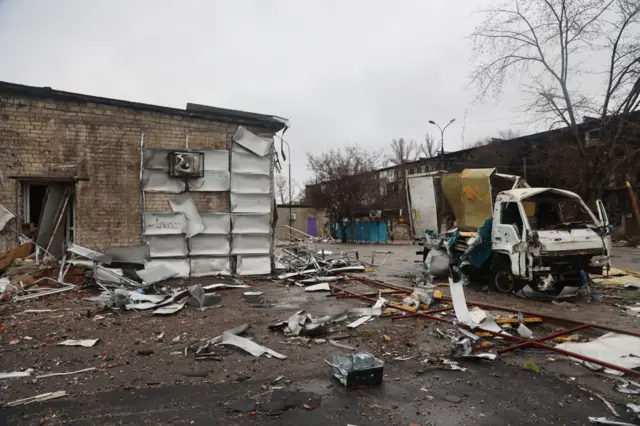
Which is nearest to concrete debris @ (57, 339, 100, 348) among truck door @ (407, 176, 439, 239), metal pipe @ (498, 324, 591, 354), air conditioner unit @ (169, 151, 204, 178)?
metal pipe @ (498, 324, 591, 354)

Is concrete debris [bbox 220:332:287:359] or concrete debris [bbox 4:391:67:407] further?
concrete debris [bbox 220:332:287:359]

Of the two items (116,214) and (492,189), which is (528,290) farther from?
(116,214)

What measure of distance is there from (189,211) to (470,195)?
766cm

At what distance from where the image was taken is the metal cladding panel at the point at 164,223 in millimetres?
10641

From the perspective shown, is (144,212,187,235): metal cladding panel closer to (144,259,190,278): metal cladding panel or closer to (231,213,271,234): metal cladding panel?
(144,259,190,278): metal cladding panel

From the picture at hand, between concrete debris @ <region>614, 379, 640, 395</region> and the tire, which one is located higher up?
the tire

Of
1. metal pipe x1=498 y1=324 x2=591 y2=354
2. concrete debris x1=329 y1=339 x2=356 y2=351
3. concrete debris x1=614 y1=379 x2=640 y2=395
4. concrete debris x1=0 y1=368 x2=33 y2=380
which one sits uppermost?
concrete debris x1=0 y1=368 x2=33 y2=380

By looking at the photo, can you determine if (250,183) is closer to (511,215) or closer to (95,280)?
(95,280)

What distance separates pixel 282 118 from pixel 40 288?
24.3ft

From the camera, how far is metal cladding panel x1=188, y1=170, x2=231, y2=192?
1111cm

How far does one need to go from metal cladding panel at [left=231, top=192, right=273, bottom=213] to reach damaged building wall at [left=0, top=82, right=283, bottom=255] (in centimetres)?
Answer: 71

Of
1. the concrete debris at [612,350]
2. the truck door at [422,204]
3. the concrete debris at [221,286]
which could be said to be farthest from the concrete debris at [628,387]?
the truck door at [422,204]

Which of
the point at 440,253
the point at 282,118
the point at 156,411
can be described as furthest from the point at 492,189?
the point at 156,411

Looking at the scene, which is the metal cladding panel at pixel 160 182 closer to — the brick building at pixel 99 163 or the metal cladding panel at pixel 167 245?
the brick building at pixel 99 163
